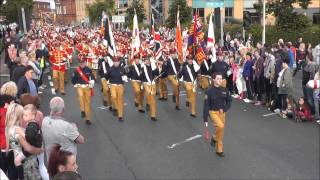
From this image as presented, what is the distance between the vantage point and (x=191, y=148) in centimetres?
1091

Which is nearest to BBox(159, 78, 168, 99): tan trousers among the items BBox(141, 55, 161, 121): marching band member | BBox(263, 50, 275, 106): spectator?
BBox(141, 55, 161, 121): marching band member

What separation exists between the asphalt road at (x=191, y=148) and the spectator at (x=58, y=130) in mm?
2339

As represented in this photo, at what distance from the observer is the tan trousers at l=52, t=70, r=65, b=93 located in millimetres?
19250

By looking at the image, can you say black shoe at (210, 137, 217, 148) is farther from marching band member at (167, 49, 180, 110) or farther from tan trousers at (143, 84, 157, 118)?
marching band member at (167, 49, 180, 110)

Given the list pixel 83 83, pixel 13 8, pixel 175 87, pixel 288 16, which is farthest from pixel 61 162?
pixel 13 8

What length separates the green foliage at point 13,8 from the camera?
27245 mm

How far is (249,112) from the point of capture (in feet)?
48.6

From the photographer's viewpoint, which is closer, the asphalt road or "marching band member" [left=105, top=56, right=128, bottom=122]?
the asphalt road

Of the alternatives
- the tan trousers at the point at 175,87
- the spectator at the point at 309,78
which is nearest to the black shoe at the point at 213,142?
the spectator at the point at 309,78

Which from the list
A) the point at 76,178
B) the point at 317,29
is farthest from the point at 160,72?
the point at 317,29

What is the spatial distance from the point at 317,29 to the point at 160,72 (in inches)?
584

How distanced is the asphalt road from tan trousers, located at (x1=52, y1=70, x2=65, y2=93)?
4373 millimetres

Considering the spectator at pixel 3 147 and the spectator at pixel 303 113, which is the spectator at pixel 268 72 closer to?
the spectator at pixel 303 113

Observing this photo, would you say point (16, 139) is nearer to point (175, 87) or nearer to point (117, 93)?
point (117, 93)
